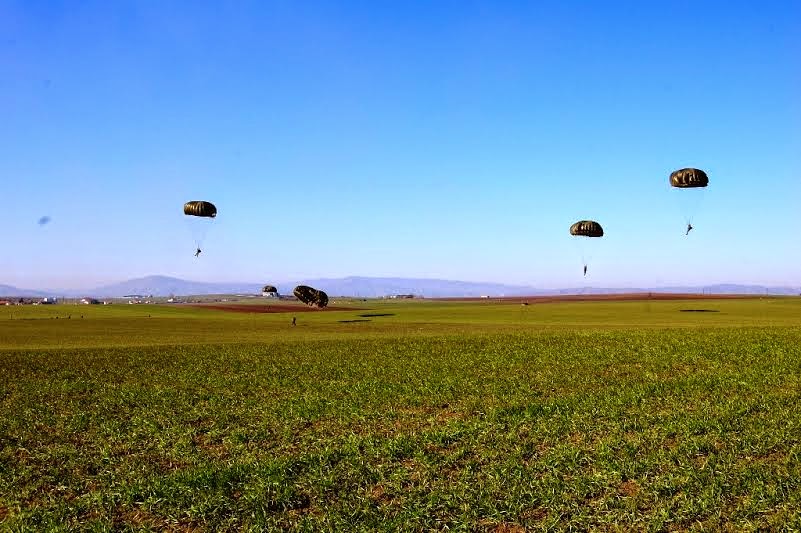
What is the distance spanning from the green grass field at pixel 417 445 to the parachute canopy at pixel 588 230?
3566cm

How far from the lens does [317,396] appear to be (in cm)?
2144

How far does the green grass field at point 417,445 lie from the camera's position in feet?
36.2

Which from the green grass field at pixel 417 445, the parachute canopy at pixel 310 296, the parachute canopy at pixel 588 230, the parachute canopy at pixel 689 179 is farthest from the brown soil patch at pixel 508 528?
the parachute canopy at pixel 310 296

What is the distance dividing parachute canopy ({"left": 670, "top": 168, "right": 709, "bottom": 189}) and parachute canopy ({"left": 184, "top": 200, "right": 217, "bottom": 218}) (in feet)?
143

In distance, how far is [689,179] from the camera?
4938 centimetres

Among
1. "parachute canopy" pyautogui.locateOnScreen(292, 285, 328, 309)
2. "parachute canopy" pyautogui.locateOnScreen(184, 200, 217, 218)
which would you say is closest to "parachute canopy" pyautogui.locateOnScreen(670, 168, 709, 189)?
"parachute canopy" pyautogui.locateOnScreen(184, 200, 217, 218)

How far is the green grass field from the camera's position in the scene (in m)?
11.0

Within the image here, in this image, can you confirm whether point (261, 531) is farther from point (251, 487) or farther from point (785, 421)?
point (785, 421)

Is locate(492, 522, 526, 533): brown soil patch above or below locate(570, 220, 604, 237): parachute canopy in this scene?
below

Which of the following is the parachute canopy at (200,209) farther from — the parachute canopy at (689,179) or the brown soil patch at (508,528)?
the brown soil patch at (508,528)

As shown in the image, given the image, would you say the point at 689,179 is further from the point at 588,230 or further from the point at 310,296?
the point at 310,296

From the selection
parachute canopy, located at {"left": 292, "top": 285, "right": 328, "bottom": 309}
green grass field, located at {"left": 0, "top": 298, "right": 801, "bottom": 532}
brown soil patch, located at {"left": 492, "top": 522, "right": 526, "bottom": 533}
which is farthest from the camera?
parachute canopy, located at {"left": 292, "top": 285, "right": 328, "bottom": 309}

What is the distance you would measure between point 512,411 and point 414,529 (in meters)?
8.23

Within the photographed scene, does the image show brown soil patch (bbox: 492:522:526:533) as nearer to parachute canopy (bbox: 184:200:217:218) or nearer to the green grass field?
the green grass field
